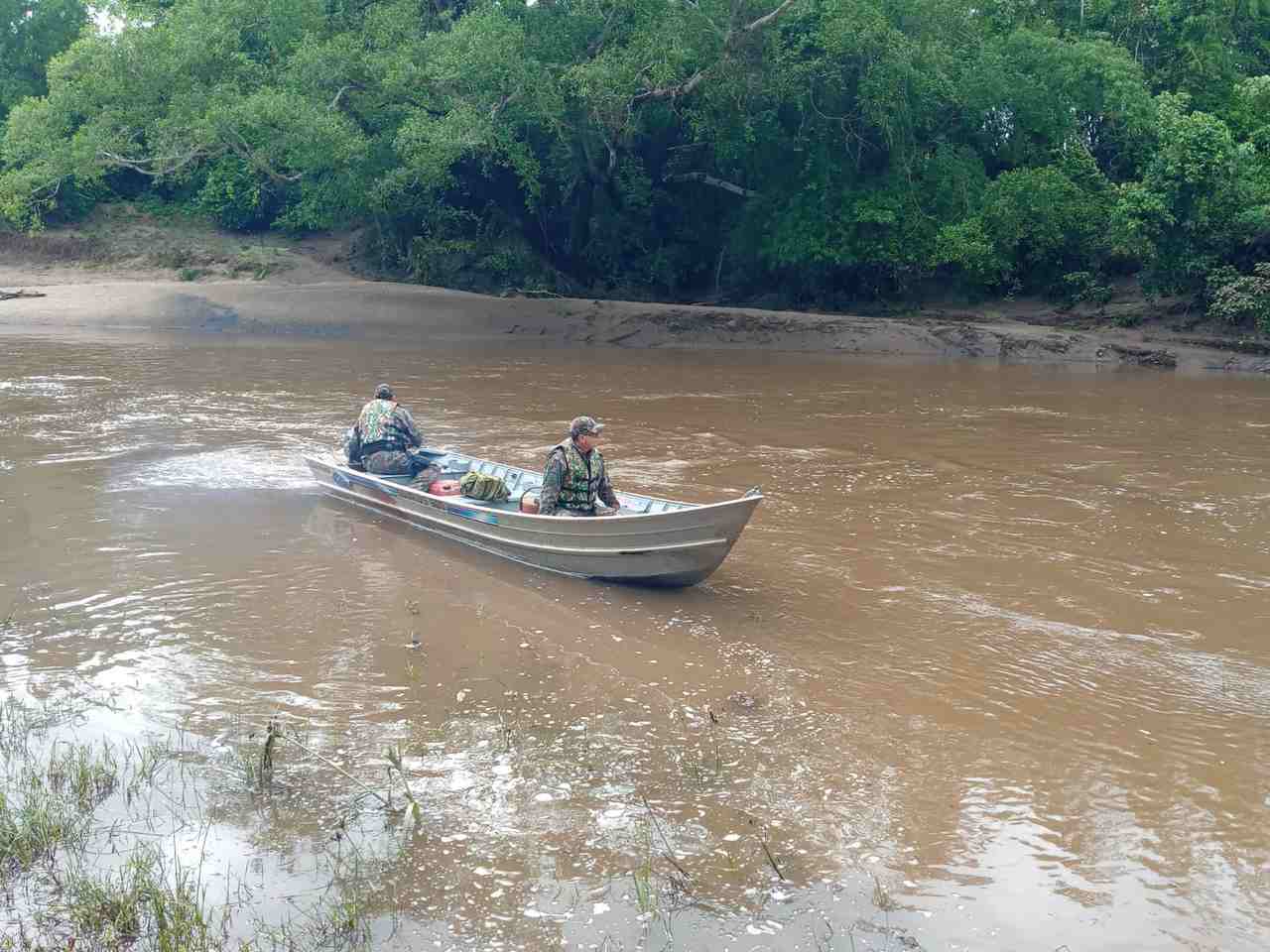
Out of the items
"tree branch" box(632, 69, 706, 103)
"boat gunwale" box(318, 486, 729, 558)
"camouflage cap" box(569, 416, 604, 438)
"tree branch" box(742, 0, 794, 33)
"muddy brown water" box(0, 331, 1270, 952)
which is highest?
"tree branch" box(742, 0, 794, 33)

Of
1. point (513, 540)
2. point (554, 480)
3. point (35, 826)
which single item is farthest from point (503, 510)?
point (35, 826)

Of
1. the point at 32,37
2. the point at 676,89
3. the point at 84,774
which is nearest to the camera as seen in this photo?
the point at 84,774

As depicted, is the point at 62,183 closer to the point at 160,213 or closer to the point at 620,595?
the point at 160,213

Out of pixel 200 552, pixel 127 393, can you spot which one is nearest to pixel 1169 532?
pixel 200 552

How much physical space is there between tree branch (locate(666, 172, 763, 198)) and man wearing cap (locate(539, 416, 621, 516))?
1891 cm

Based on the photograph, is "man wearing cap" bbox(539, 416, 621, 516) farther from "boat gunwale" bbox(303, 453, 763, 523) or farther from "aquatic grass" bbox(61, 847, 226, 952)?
"aquatic grass" bbox(61, 847, 226, 952)

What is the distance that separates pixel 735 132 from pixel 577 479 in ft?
57.1

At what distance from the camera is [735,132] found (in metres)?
24.8

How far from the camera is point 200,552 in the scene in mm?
9641

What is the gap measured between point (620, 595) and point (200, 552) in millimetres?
3424

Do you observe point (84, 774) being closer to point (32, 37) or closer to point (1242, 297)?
point (1242, 297)

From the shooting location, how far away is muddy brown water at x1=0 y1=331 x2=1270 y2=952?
194 inches

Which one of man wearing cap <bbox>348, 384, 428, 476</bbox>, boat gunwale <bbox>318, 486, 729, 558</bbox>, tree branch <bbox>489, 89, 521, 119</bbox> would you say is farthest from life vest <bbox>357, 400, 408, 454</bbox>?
tree branch <bbox>489, 89, 521, 119</bbox>

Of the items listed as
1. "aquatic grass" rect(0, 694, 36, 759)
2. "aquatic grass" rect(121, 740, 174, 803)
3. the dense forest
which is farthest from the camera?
the dense forest
